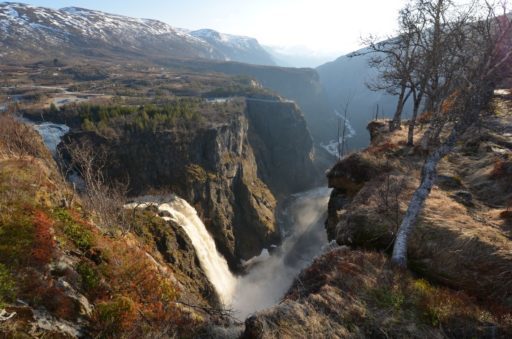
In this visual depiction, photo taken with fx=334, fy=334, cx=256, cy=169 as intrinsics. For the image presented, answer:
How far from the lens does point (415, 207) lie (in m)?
11.1

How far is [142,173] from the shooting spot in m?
60.8

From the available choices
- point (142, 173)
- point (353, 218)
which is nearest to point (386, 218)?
point (353, 218)

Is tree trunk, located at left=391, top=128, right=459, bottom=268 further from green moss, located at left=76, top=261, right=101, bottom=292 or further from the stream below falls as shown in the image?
the stream below falls

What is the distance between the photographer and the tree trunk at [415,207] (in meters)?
10.9

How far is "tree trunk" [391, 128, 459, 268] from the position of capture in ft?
35.9

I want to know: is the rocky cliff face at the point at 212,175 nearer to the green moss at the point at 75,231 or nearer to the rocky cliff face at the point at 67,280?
the green moss at the point at 75,231

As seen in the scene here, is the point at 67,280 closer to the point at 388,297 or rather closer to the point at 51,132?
the point at 388,297

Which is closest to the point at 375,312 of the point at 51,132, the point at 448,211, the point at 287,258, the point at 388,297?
the point at 388,297

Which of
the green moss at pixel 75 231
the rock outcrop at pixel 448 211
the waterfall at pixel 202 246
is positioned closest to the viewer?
the rock outcrop at pixel 448 211

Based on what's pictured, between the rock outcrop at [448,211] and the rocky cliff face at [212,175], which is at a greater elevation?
the rock outcrop at [448,211]

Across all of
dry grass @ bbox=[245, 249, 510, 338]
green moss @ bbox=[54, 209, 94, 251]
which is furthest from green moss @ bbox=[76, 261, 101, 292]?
dry grass @ bbox=[245, 249, 510, 338]

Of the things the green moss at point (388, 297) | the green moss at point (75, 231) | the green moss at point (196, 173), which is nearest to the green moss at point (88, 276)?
the green moss at point (75, 231)

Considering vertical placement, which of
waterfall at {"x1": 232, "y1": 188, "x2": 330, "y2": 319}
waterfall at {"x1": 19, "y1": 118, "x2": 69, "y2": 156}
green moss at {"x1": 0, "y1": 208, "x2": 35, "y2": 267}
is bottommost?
waterfall at {"x1": 232, "y1": 188, "x2": 330, "y2": 319}

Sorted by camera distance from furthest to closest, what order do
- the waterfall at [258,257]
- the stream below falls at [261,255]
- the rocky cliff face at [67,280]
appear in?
the stream below falls at [261,255] → the waterfall at [258,257] → the rocky cliff face at [67,280]
